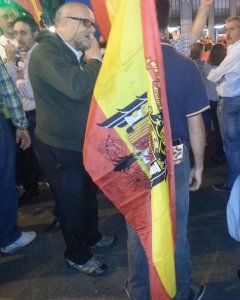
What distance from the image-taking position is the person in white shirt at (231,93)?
3.59 m

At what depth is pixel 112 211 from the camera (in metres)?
3.73

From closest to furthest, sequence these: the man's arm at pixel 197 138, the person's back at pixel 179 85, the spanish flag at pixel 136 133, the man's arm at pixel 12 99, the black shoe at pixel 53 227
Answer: the spanish flag at pixel 136 133 < the person's back at pixel 179 85 < the man's arm at pixel 197 138 < the man's arm at pixel 12 99 < the black shoe at pixel 53 227

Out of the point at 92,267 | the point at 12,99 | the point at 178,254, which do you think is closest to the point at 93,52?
the point at 12,99

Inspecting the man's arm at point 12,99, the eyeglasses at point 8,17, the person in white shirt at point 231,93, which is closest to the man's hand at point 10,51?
the eyeglasses at point 8,17

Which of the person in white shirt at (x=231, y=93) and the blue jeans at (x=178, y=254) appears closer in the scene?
the blue jeans at (x=178, y=254)

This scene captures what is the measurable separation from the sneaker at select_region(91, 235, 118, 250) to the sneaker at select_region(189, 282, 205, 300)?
88cm

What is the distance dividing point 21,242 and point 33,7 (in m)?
2.24

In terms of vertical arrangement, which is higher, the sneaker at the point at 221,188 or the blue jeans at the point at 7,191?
the blue jeans at the point at 7,191

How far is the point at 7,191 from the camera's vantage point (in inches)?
122

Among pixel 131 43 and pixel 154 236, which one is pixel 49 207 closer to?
pixel 154 236

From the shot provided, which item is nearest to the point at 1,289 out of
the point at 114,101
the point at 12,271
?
the point at 12,271

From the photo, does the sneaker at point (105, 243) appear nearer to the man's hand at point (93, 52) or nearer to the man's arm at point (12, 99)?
the man's arm at point (12, 99)

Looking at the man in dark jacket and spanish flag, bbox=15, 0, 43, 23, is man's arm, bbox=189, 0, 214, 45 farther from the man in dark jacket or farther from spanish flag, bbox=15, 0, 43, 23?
spanish flag, bbox=15, 0, 43, 23

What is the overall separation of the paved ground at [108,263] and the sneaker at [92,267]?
4 cm
